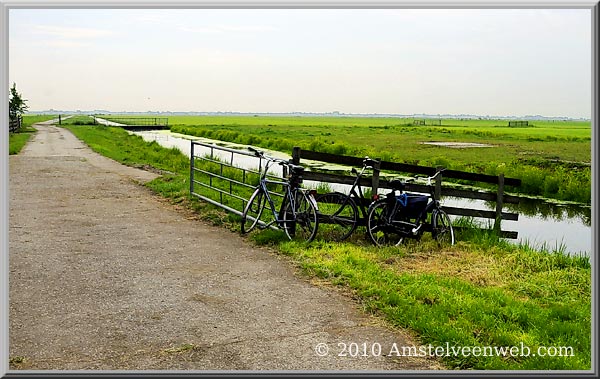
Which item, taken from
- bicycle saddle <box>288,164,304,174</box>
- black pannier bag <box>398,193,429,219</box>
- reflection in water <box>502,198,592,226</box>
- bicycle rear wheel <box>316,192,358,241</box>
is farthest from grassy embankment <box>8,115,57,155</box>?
reflection in water <box>502,198,592,226</box>

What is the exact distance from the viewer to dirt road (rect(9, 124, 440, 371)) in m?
4.09

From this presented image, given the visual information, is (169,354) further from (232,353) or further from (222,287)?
(222,287)

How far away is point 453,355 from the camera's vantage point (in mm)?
4176

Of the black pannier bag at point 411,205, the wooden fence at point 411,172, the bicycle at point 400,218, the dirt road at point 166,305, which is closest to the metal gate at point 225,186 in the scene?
the wooden fence at point 411,172

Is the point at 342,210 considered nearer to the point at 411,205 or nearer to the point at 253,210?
the point at 411,205

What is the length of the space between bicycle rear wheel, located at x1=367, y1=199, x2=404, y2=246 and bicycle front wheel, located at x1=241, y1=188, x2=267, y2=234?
1517 mm

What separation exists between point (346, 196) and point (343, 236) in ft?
1.81

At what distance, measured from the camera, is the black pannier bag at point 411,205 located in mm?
8047

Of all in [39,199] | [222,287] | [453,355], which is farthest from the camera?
[39,199]

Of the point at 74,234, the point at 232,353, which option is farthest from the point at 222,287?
the point at 74,234

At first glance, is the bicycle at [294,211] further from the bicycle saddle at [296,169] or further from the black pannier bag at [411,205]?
the black pannier bag at [411,205]

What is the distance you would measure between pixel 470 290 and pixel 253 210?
3.67 metres

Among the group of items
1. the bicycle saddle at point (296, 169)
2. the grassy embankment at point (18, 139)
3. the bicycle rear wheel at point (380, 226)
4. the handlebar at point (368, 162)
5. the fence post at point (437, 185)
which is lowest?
the grassy embankment at point (18, 139)

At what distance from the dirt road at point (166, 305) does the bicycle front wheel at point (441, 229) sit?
8.58ft
